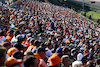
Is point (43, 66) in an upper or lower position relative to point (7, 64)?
lower

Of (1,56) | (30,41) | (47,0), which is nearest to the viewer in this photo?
(1,56)

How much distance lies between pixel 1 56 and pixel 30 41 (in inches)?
104

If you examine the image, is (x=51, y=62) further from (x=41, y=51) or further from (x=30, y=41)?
(x=30, y=41)

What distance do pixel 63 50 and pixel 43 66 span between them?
174 cm

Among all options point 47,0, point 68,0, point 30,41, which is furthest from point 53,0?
point 30,41

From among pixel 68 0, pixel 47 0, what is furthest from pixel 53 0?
pixel 68 0

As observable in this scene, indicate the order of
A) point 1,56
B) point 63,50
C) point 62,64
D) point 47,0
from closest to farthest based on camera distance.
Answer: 1. point 1,56
2. point 62,64
3. point 63,50
4. point 47,0

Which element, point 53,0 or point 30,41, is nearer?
point 30,41

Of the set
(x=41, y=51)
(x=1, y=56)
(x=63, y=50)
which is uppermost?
(x=1, y=56)

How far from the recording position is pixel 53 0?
47781 millimetres

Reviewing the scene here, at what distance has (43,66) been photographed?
129 inches

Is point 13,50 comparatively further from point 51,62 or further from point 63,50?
point 63,50

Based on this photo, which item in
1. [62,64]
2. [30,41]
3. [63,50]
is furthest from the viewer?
[30,41]

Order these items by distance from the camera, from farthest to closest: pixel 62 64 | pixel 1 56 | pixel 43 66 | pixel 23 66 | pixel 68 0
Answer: pixel 68 0 < pixel 62 64 < pixel 43 66 < pixel 23 66 < pixel 1 56
